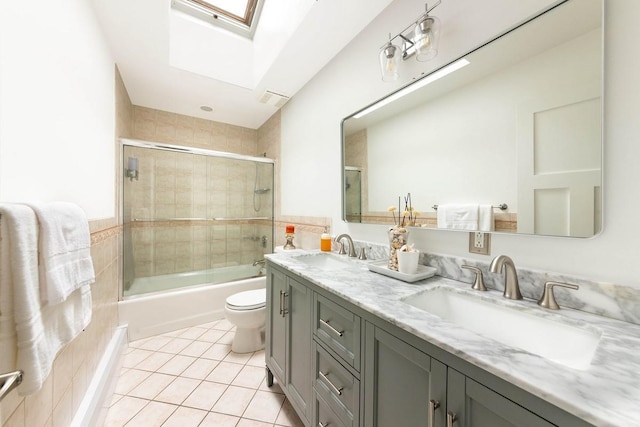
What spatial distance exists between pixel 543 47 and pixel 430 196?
2.26 ft

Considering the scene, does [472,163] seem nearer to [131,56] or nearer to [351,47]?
[351,47]

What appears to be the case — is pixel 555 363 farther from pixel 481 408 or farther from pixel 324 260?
pixel 324 260

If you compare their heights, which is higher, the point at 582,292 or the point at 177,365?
the point at 582,292

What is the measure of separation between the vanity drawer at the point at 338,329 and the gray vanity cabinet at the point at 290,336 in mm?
82

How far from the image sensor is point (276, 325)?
58.4 inches

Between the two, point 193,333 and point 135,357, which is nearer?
point 135,357

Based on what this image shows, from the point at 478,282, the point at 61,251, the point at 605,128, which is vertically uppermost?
the point at 605,128

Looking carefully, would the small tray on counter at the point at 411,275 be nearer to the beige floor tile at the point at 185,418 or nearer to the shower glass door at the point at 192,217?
the beige floor tile at the point at 185,418

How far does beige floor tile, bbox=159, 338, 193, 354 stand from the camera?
6.56ft

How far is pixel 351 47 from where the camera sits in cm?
181

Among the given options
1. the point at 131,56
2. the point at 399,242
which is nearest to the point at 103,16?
the point at 131,56

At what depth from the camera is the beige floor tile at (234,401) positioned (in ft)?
4.63

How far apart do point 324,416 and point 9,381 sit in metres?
1.01

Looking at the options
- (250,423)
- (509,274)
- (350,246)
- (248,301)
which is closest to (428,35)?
(509,274)
